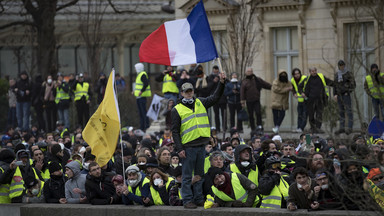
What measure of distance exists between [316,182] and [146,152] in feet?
14.5

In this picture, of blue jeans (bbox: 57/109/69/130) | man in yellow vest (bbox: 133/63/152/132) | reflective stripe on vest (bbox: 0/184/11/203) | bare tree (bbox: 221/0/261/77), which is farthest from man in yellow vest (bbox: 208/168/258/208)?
blue jeans (bbox: 57/109/69/130)

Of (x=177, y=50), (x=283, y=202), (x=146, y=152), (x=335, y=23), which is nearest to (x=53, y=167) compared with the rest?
(x=146, y=152)

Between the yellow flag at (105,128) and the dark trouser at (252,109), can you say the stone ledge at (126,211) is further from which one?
the dark trouser at (252,109)

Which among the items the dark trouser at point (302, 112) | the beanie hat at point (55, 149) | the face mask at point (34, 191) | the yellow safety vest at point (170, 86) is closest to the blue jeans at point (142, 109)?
the yellow safety vest at point (170, 86)

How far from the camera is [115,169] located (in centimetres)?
1700

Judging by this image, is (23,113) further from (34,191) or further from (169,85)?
(34,191)

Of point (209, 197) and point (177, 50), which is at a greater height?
point (177, 50)

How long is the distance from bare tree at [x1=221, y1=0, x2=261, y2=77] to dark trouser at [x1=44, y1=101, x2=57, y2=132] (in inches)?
214

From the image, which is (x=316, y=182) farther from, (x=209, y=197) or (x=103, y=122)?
(x=103, y=122)

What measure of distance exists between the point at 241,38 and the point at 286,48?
2.84 m

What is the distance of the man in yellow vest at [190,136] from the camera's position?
14.0 m

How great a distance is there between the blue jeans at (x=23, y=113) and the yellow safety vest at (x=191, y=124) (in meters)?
15.9

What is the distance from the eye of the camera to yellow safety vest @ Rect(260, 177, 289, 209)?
44.7 ft

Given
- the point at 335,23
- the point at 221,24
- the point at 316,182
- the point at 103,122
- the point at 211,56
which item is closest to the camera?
the point at 316,182
